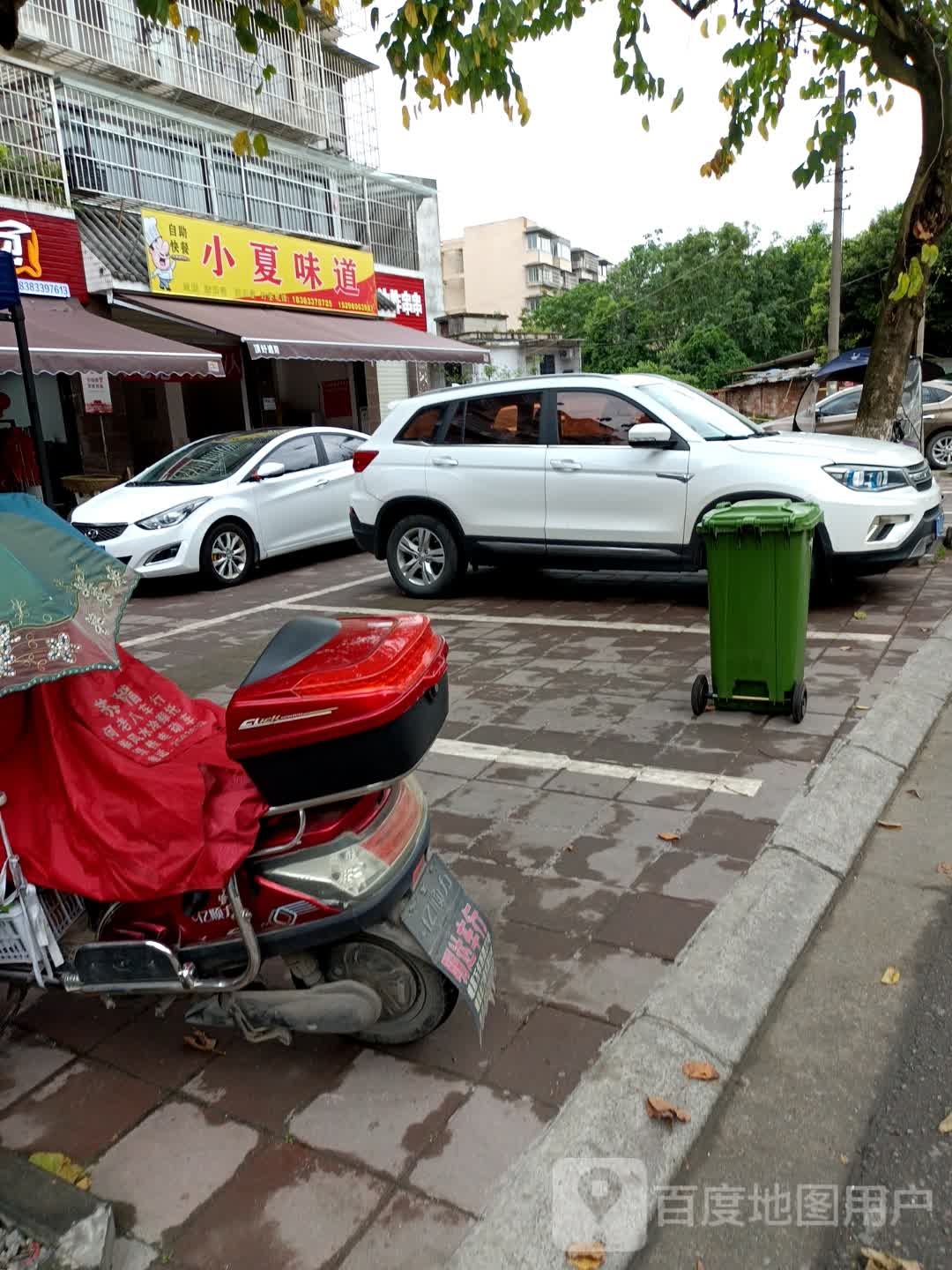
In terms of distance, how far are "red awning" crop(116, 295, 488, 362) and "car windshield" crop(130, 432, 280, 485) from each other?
3854mm

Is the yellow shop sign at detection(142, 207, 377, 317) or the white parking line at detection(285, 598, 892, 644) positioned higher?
the yellow shop sign at detection(142, 207, 377, 317)

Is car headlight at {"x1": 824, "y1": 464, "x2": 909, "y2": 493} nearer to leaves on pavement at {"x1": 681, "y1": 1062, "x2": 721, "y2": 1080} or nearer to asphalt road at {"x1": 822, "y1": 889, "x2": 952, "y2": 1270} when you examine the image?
asphalt road at {"x1": 822, "y1": 889, "x2": 952, "y2": 1270}

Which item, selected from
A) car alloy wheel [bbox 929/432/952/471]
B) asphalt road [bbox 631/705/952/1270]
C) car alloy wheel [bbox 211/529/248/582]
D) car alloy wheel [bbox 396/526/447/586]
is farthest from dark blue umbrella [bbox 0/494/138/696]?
car alloy wheel [bbox 929/432/952/471]

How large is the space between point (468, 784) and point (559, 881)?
3.28 ft

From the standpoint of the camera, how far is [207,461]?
1030cm

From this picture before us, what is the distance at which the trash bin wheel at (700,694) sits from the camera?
16.2 feet

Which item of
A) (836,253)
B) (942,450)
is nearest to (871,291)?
(836,253)

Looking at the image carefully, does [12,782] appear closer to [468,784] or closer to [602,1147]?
Answer: [602,1147]

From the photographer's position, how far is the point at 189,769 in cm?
255

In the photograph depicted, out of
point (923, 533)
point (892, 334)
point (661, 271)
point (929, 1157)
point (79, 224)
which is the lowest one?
point (929, 1157)

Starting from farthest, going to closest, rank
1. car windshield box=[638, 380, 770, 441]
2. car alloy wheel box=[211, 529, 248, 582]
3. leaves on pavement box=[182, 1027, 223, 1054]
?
car alloy wheel box=[211, 529, 248, 582] → car windshield box=[638, 380, 770, 441] → leaves on pavement box=[182, 1027, 223, 1054]

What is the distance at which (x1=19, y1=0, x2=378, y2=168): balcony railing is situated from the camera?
48.6 ft

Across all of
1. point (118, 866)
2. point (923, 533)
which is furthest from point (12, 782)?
point (923, 533)

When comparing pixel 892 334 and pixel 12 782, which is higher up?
pixel 892 334
